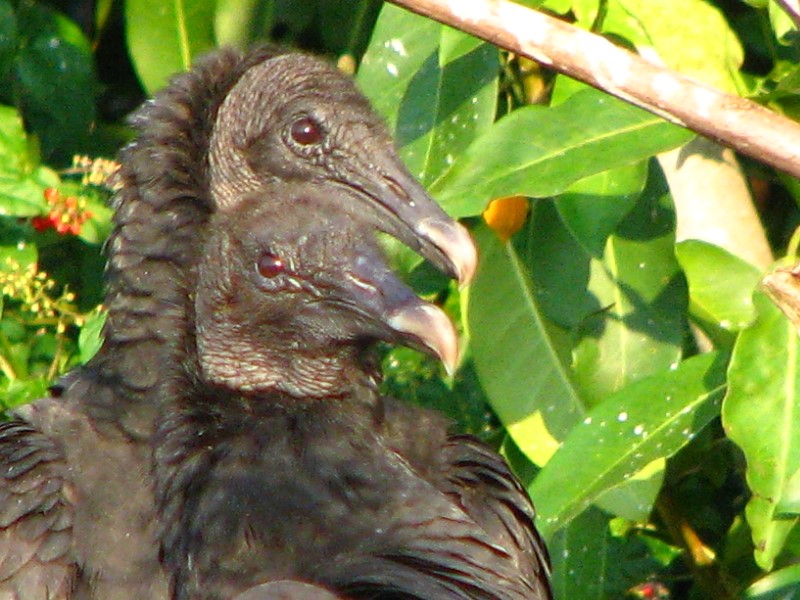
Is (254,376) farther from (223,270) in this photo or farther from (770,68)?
(770,68)

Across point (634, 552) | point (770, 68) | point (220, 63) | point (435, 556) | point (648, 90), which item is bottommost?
point (634, 552)

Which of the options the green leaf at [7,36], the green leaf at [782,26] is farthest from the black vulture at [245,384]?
the green leaf at [7,36]

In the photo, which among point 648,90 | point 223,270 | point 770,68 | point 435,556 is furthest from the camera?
point 770,68

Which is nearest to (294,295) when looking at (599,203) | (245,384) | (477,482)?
(245,384)

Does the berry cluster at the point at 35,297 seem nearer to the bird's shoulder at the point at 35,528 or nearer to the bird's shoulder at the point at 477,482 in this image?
the bird's shoulder at the point at 35,528

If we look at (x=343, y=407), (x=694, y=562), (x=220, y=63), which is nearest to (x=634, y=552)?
(x=694, y=562)

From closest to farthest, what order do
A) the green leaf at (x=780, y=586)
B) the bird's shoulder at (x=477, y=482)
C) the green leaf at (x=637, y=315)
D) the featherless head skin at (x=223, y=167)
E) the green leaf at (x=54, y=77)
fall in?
the featherless head skin at (x=223, y=167) < the bird's shoulder at (x=477, y=482) < the green leaf at (x=780, y=586) < the green leaf at (x=637, y=315) < the green leaf at (x=54, y=77)
